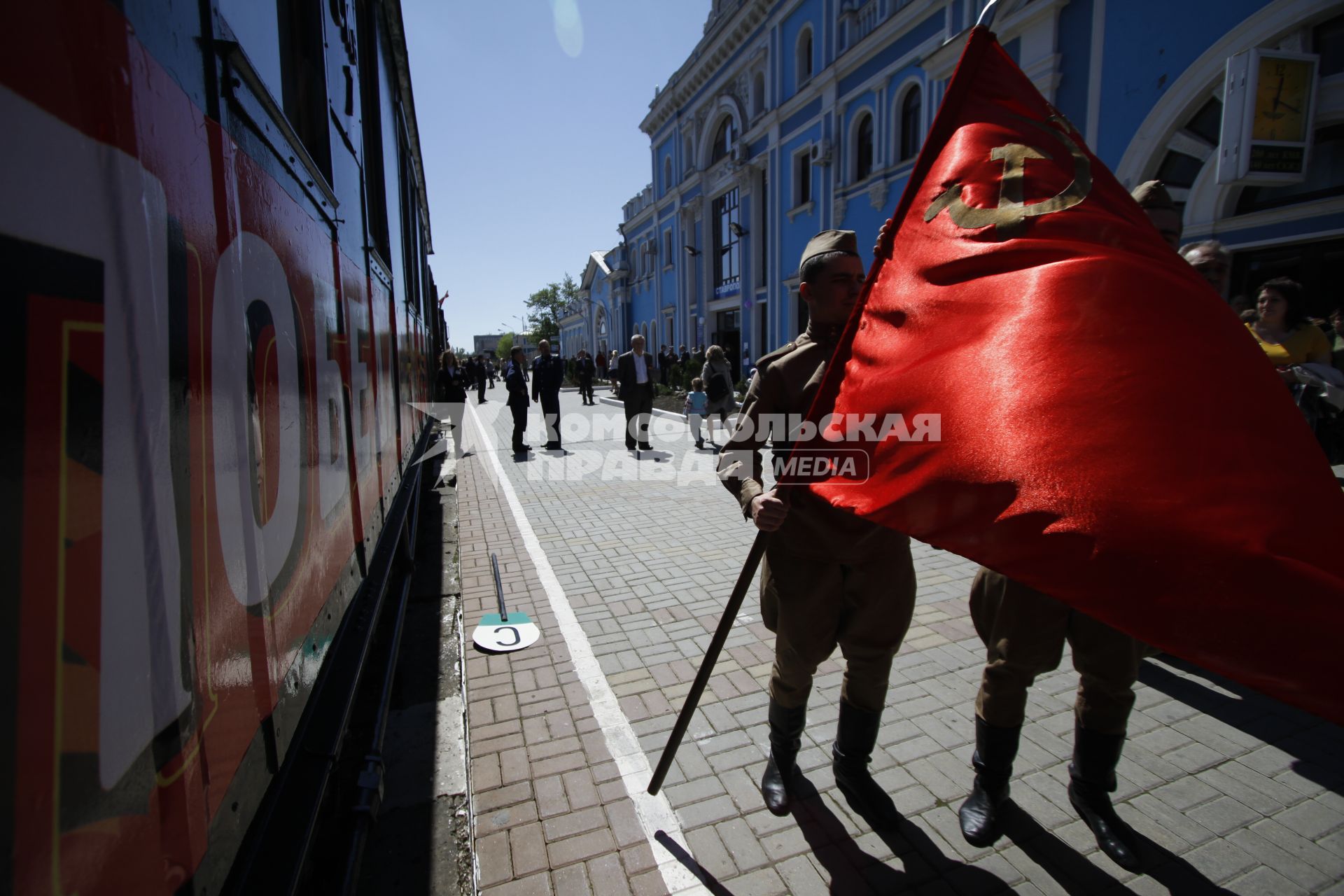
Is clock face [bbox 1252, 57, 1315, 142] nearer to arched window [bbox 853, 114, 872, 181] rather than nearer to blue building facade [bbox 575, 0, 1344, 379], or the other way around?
blue building facade [bbox 575, 0, 1344, 379]

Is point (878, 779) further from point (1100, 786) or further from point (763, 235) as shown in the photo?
point (763, 235)

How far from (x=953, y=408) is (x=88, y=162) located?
157 cm

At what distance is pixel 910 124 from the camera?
16.8 meters

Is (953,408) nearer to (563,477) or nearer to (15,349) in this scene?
(15,349)

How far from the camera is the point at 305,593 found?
1907 mm

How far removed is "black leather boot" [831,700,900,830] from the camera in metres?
2.36

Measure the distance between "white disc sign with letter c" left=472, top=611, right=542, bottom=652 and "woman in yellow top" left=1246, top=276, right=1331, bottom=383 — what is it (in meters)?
4.30

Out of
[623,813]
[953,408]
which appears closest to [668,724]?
[623,813]

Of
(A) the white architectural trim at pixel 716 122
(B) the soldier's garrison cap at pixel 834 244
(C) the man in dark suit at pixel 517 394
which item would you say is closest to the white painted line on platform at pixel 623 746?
(B) the soldier's garrison cap at pixel 834 244

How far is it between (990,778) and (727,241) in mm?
28330

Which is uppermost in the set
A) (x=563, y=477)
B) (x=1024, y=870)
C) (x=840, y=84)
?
(x=840, y=84)

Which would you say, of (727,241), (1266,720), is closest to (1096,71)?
(1266,720)

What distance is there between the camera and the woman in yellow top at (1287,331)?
3434mm

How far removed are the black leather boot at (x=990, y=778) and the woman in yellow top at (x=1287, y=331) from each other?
2.69m
